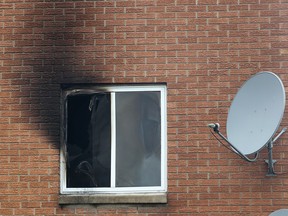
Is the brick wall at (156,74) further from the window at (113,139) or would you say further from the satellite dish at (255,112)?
the satellite dish at (255,112)

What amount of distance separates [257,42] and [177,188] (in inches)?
82.4

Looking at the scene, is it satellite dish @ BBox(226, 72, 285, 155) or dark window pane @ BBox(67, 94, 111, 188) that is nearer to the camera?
satellite dish @ BBox(226, 72, 285, 155)

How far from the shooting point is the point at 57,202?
8.60 m

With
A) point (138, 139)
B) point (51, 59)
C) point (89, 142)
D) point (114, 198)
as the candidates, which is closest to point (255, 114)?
point (138, 139)

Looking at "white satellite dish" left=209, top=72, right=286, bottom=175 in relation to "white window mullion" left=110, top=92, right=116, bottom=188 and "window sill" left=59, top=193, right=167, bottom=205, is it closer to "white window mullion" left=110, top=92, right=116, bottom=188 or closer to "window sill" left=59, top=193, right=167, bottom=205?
"window sill" left=59, top=193, right=167, bottom=205

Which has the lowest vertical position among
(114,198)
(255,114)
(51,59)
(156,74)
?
(114,198)

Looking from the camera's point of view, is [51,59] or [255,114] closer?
[255,114]

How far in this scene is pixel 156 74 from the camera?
8758mm

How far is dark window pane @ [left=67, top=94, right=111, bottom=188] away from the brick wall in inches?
8.1

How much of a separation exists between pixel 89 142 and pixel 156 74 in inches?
47.6

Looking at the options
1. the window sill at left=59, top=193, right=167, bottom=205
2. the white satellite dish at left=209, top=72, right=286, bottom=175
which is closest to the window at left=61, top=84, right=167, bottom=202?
the window sill at left=59, top=193, right=167, bottom=205

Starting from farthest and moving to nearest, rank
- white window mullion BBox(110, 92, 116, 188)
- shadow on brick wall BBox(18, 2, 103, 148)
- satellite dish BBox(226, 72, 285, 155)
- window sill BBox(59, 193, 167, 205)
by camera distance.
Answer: shadow on brick wall BBox(18, 2, 103, 148) → white window mullion BBox(110, 92, 116, 188) → window sill BBox(59, 193, 167, 205) → satellite dish BBox(226, 72, 285, 155)

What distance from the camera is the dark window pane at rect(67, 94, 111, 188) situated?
28.6 feet

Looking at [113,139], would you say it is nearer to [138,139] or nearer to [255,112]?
[138,139]
